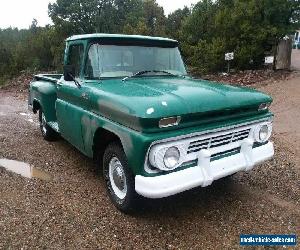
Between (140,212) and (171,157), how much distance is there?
3.23ft

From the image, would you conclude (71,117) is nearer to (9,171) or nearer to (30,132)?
(9,171)

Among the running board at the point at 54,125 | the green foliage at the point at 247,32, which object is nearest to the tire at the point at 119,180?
the running board at the point at 54,125

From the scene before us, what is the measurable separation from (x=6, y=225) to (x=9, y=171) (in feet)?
5.53

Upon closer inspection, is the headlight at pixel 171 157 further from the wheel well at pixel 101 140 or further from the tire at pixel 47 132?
the tire at pixel 47 132

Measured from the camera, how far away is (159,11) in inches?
1720

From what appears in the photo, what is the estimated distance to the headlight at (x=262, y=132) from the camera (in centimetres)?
404

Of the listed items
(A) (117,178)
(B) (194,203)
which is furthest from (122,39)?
(B) (194,203)

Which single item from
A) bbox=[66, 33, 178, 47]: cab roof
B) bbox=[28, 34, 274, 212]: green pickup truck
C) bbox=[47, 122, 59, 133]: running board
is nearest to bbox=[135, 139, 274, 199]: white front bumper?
bbox=[28, 34, 274, 212]: green pickup truck

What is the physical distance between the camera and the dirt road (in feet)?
11.3

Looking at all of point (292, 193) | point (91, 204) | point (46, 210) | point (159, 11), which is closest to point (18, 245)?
point (46, 210)

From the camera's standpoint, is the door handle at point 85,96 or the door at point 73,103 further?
the door at point 73,103

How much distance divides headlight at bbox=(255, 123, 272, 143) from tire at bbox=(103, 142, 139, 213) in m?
1.59

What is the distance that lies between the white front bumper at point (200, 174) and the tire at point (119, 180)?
328mm

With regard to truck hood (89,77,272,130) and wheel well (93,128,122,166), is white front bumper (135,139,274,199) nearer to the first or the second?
truck hood (89,77,272,130)
